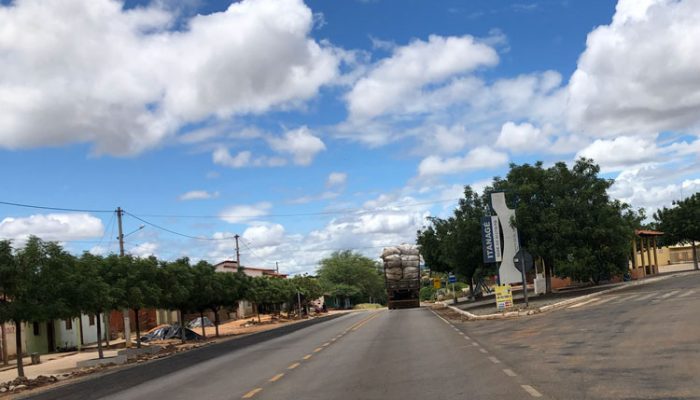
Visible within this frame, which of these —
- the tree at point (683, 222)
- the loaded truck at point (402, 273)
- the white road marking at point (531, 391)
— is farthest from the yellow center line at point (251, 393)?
the tree at point (683, 222)

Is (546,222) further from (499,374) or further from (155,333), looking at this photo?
(155,333)

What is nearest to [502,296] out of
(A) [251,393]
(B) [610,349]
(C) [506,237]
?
(C) [506,237]

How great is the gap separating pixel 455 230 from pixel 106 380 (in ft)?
102

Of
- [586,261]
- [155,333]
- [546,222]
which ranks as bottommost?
[155,333]

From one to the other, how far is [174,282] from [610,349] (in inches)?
1127

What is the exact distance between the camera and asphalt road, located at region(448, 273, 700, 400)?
383 inches

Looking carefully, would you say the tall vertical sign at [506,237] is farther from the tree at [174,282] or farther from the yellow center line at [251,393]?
the yellow center line at [251,393]

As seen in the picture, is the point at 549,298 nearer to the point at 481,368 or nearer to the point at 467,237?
the point at 467,237

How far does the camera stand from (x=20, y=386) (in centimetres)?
2164

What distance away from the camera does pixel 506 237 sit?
1547 inches

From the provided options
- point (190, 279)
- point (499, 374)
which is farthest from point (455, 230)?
point (499, 374)

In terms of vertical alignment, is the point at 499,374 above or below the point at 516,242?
below

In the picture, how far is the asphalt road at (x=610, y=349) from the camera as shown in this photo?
31.9 ft

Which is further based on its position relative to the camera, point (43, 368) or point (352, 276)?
point (352, 276)
